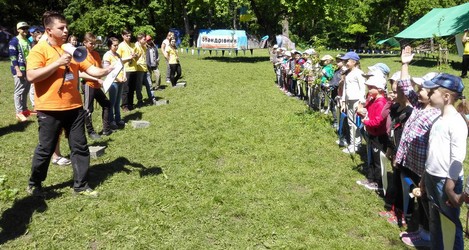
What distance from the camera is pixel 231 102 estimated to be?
1100cm

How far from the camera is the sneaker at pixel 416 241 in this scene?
3.81 meters

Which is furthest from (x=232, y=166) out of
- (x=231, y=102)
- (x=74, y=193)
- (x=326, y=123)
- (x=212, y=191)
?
(x=231, y=102)

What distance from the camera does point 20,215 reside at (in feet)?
14.2

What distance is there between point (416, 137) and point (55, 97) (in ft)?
13.2

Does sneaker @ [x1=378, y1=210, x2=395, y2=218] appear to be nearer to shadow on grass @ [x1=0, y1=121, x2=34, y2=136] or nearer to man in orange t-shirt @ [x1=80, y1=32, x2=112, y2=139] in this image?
man in orange t-shirt @ [x1=80, y1=32, x2=112, y2=139]

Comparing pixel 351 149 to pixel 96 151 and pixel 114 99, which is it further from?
pixel 114 99

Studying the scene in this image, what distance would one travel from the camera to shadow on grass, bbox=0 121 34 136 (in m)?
7.89

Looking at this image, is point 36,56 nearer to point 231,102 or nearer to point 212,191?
point 212,191

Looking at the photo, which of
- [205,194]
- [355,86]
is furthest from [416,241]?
[355,86]

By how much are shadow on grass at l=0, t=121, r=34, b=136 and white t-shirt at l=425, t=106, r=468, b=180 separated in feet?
26.4

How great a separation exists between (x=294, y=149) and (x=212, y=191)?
230 cm

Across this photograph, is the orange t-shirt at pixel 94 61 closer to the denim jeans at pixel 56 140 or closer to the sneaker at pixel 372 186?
the denim jeans at pixel 56 140

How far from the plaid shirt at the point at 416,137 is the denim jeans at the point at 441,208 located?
0.48 metres

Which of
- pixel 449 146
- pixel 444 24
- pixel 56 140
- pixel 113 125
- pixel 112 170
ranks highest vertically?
pixel 444 24
